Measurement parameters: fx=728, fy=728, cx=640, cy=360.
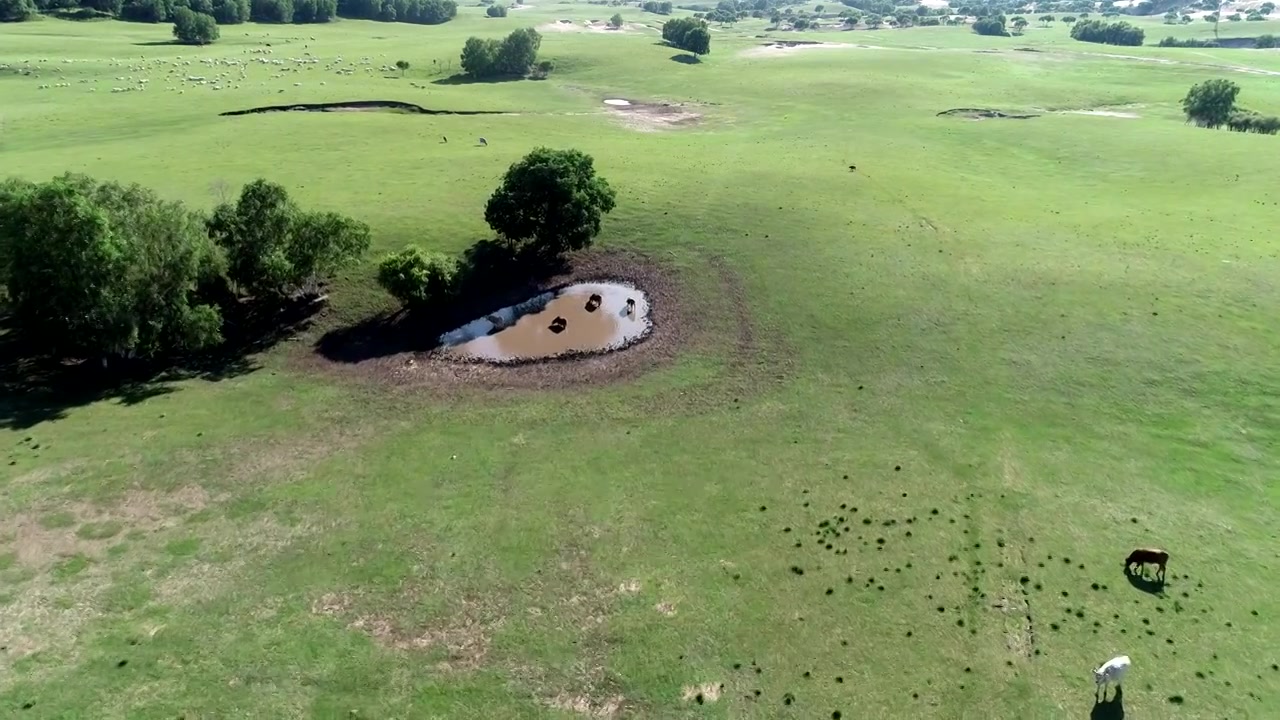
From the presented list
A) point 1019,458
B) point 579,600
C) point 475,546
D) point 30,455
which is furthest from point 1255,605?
point 30,455

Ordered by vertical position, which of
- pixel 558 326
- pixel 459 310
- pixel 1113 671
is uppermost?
pixel 459 310

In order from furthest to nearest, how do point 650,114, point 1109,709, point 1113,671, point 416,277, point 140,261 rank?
point 650,114
point 416,277
point 140,261
point 1109,709
point 1113,671

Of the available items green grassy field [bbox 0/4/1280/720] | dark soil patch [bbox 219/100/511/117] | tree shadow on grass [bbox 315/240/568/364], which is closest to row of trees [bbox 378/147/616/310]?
tree shadow on grass [bbox 315/240/568/364]

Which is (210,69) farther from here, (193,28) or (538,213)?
(538,213)

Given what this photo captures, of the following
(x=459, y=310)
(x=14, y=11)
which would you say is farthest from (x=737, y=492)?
(x=14, y=11)

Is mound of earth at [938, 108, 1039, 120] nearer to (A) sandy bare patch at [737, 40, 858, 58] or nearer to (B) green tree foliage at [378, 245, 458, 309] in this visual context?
(A) sandy bare patch at [737, 40, 858, 58]
